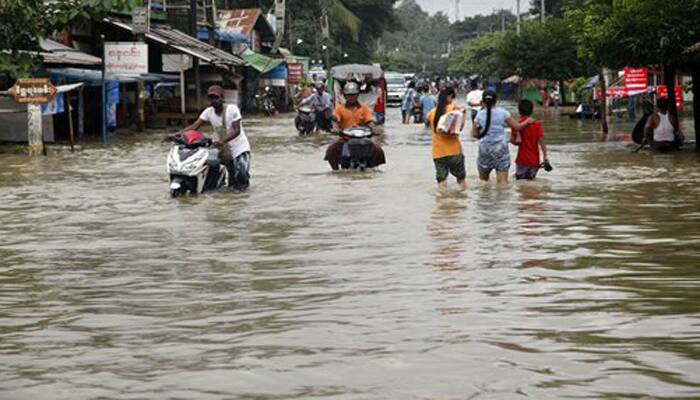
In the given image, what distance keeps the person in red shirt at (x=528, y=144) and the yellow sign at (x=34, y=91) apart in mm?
12610

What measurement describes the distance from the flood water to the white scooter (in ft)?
1.06

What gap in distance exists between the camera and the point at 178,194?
16.5m

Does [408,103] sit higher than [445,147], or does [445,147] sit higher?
[408,103]

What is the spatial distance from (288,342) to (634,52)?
19.0 meters

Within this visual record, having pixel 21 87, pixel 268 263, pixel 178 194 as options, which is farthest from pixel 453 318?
pixel 21 87

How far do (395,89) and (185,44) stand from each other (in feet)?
96.8

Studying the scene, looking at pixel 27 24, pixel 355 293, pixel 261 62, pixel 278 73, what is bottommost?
pixel 355 293

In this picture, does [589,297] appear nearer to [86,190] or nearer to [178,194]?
[178,194]

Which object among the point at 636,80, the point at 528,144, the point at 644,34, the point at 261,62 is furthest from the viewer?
the point at 261,62

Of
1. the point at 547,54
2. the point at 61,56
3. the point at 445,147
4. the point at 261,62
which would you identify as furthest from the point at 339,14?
the point at 445,147

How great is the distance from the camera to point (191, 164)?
16250 mm

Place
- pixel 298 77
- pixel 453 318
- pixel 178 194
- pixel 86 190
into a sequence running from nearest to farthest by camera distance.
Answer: pixel 453 318
pixel 178 194
pixel 86 190
pixel 298 77

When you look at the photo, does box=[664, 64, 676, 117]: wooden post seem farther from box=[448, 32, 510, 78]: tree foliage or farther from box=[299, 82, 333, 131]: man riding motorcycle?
box=[448, 32, 510, 78]: tree foliage

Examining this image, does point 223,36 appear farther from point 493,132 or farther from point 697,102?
point 493,132
